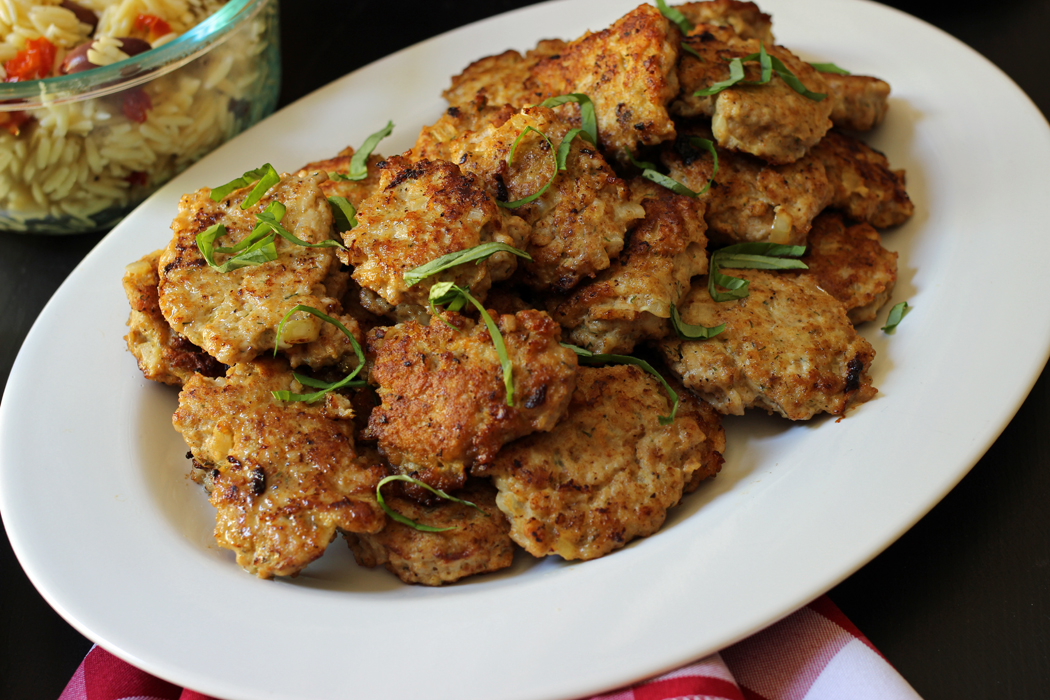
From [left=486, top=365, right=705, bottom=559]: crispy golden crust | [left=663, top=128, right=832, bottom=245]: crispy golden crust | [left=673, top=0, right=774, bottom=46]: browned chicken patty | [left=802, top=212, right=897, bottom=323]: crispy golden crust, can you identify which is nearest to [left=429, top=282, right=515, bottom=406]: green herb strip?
[left=486, top=365, right=705, bottom=559]: crispy golden crust

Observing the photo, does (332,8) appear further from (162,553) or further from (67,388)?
(162,553)

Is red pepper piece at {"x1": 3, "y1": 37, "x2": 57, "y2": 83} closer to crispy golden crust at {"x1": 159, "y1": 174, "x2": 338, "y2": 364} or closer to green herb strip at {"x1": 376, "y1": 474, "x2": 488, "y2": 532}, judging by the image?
crispy golden crust at {"x1": 159, "y1": 174, "x2": 338, "y2": 364}

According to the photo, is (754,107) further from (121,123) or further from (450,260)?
(121,123)

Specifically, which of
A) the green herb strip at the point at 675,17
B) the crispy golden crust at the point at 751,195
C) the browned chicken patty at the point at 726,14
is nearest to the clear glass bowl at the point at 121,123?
the green herb strip at the point at 675,17

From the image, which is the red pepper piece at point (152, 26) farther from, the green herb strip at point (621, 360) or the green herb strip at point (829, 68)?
→ the green herb strip at point (829, 68)

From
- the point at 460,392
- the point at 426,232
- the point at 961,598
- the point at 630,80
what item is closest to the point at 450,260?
the point at 426,232

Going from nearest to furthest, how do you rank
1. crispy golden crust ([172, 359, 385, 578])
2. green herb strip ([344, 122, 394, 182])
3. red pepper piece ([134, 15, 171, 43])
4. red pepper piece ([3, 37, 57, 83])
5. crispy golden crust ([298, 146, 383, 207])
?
crispy golden crust ([172, 359, 385, 578]) < crispy golden crust ([298, 146, 383, 207]) < green herb strip ([344, 122, 394, 182]) < red pepper piece ([3, 37, 57, 83]) < red pepper piece ([134, 15, 171, 43])
